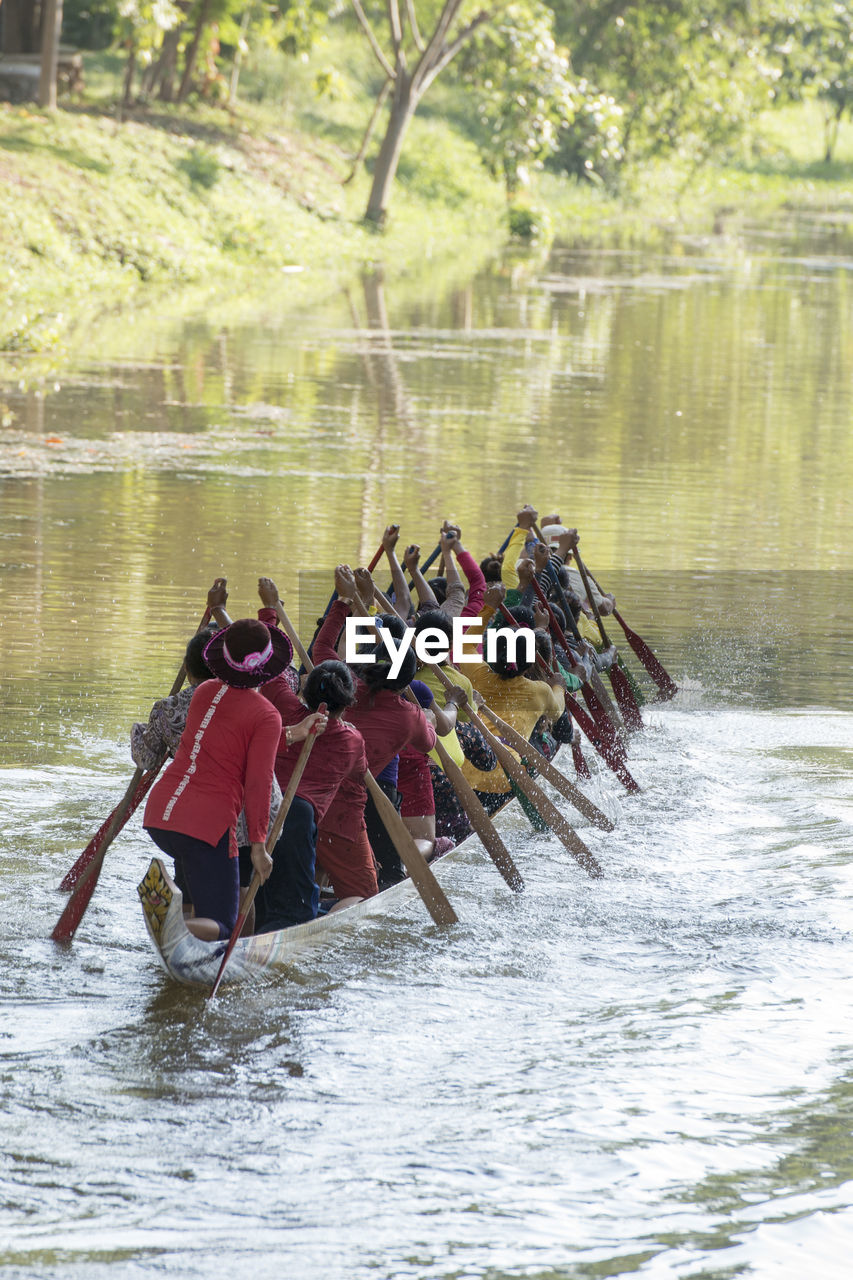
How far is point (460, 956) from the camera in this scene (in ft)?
23.5

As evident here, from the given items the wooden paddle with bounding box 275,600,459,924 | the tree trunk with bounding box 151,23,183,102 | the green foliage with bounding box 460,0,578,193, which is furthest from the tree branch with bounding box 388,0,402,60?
the wooden paddle with bounding box 275,600,459,924

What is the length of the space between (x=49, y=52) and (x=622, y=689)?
2329 cm

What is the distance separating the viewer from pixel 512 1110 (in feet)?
19.3

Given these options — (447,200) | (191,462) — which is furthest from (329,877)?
(447,200)

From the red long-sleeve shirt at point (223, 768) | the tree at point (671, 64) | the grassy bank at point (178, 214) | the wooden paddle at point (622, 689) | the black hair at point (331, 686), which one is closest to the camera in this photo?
the red long-sleeve shirt at point (223, 768)

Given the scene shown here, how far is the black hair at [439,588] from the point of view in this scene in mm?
9273

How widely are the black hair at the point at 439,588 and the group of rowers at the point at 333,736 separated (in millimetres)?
11

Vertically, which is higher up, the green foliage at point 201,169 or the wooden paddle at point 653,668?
the green foliage at point 201,169

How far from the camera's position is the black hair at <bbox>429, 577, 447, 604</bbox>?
9.27 meters

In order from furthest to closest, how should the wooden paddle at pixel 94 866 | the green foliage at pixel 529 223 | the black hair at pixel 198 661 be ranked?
the green foliage at pixel 529 223, the wooden paddle at pixel 94 866, the black hair at pixel 198 661

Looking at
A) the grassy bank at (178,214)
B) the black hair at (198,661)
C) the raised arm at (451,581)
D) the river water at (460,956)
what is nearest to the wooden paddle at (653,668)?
the river water at (460,956)

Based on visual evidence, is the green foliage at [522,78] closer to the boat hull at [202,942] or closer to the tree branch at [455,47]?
the tree branch at [455,47]

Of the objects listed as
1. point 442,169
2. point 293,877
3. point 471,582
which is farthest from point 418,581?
point 442,169

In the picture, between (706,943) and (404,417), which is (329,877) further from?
(404,417)
